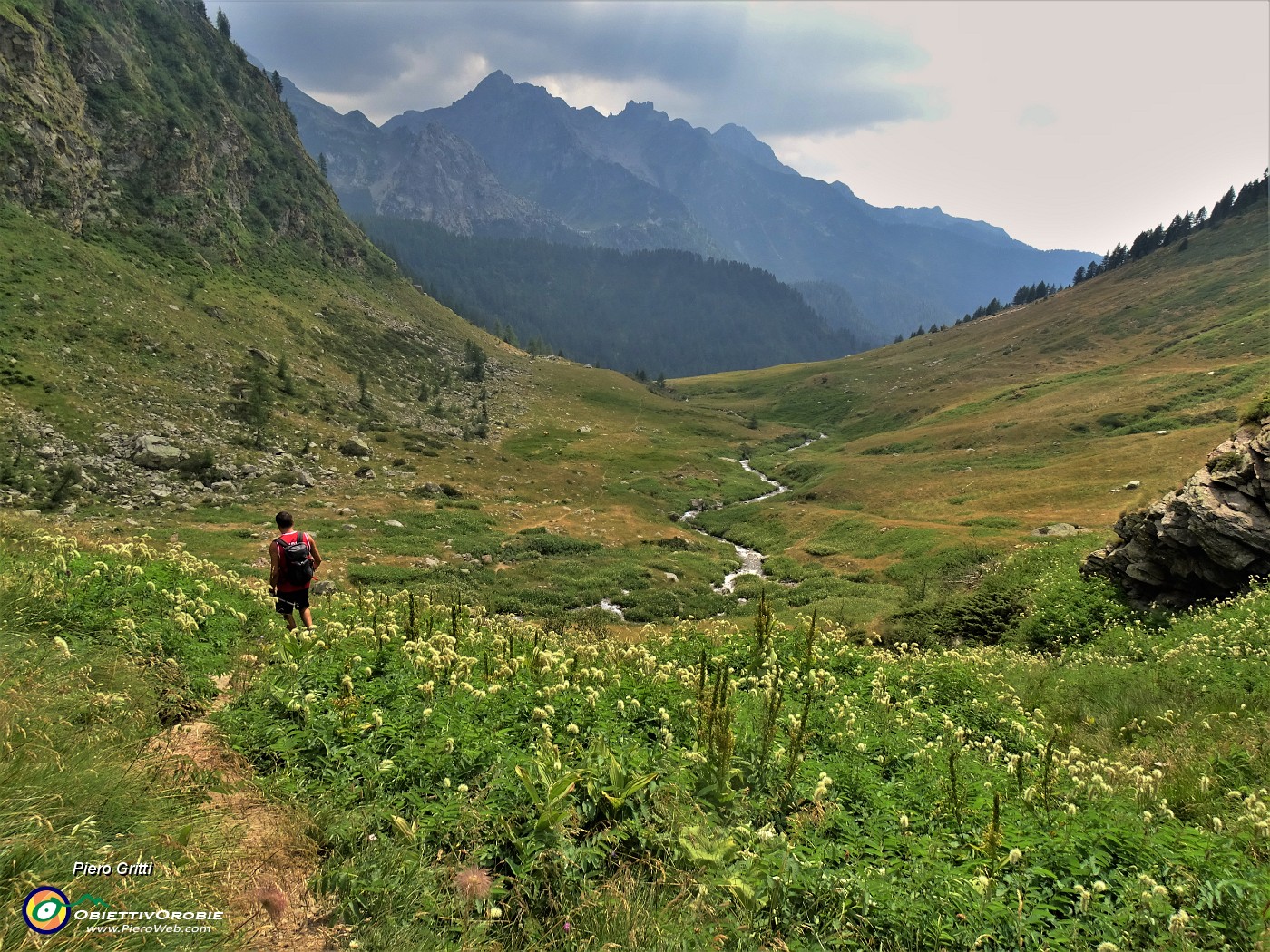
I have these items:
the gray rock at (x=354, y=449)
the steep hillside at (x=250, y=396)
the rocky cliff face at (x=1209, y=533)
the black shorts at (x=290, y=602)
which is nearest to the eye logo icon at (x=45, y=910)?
the black shorts at (x=290, y=602)

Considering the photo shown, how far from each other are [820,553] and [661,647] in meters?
32.7

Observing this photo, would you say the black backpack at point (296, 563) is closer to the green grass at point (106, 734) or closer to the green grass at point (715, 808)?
the green grass at point (106, 734)

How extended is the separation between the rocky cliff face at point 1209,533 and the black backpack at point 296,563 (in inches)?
902

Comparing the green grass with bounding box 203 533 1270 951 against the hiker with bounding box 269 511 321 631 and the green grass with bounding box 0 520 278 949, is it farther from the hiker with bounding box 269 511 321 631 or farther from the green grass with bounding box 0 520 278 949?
the hiker with bounding box 269 511 321 631

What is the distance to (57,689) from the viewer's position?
18.8ft

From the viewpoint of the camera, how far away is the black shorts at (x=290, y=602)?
36.2 ft

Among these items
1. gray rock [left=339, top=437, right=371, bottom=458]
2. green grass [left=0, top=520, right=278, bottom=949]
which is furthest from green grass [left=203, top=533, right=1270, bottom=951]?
gray rock [left=339, top=437, right=371, bottom=458]

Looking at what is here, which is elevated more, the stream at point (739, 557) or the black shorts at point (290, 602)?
the black shorts at point (290, 602)

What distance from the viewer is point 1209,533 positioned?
16.0 meters

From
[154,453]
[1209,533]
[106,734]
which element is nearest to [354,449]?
[154,453]

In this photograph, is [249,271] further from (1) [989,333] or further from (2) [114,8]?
(1) [989,333]

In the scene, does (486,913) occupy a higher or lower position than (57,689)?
lower

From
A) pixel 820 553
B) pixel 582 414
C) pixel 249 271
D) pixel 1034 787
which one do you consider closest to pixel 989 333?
pixel 582 414

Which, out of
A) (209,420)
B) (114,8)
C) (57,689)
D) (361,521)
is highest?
(114,8)
